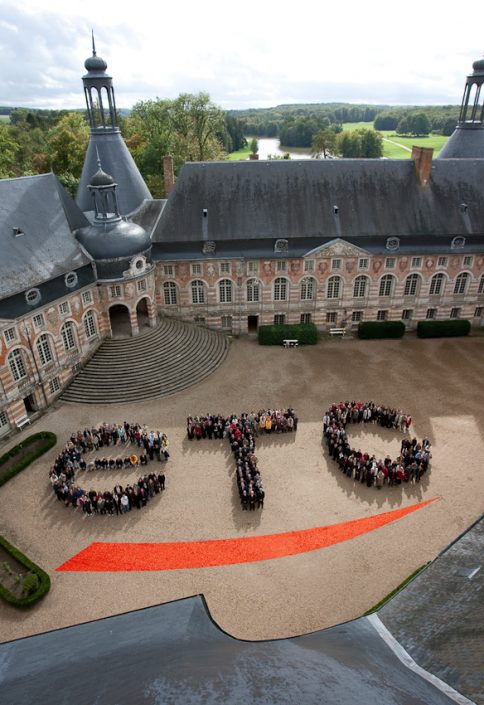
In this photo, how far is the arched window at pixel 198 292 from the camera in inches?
1329

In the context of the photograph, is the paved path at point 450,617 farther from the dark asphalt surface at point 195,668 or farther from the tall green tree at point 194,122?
the tall green tree at point 194,122

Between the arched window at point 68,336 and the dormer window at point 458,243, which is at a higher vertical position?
the dormer window at point 458,243

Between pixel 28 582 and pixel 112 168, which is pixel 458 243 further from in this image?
pixel 28 582

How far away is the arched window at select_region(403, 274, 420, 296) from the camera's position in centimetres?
3453

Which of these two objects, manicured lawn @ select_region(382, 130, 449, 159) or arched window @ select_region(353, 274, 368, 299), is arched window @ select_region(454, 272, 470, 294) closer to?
arched window @ select_region(353, 274, 368, 299)

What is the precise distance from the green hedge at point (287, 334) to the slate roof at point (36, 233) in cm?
1306

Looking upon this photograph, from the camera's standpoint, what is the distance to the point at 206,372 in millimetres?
30438

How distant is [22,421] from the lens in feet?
82.9

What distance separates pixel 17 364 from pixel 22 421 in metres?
3.12

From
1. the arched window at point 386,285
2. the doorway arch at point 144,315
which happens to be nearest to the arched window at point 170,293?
the doorway arch at point 144,315

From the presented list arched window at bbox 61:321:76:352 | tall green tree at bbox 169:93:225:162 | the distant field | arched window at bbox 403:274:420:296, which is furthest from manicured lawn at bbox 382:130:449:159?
arched window at bbox 61:321:76:352

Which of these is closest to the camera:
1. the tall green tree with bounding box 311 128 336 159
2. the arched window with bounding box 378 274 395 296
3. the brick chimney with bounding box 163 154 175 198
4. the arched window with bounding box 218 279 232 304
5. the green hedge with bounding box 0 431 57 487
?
the green hedge with bounding box 0 431 57 487

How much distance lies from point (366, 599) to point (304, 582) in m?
2.21

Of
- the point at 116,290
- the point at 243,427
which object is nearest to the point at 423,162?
the point at 116,290
